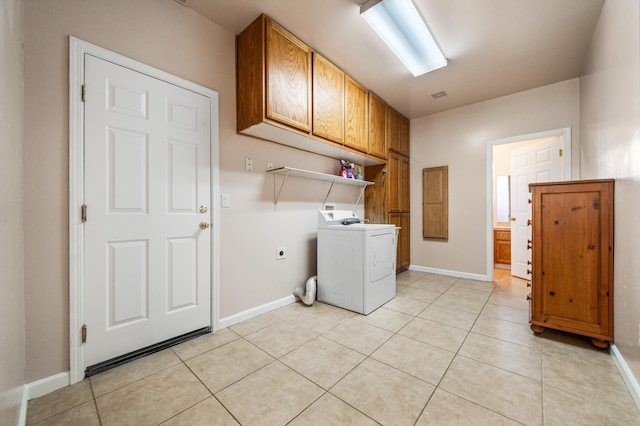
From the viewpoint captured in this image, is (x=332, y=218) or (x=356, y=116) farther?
(x=356, y=116)

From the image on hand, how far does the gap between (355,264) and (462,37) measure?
2358 mm

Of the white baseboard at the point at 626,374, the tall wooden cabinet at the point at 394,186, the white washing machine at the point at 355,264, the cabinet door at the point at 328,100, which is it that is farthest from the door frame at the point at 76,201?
the tall wooden cabinet at the point at 394,186

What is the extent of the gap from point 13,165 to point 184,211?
0.90 metres

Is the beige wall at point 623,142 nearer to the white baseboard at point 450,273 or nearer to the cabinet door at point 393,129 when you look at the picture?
the white baseboard at point 450,273

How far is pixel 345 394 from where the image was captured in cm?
130

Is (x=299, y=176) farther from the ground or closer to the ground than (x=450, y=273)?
farther from the ground

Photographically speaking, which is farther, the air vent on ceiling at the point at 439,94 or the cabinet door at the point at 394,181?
the cabinet door at the point at 394,181

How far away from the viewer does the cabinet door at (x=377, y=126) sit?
3230 mm

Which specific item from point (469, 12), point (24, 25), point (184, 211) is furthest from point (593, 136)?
point (24, 25)

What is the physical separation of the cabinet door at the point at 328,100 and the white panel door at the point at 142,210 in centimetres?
103

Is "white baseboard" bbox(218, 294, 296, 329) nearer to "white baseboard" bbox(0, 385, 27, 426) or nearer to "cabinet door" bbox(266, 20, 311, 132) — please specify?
"white baseboard" bbox(0, 385, 27, 426)

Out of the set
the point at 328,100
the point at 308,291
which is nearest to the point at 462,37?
the point at 328,100

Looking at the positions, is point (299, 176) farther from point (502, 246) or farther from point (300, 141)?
point (502, 246)

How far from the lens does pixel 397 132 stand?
3.85 m
